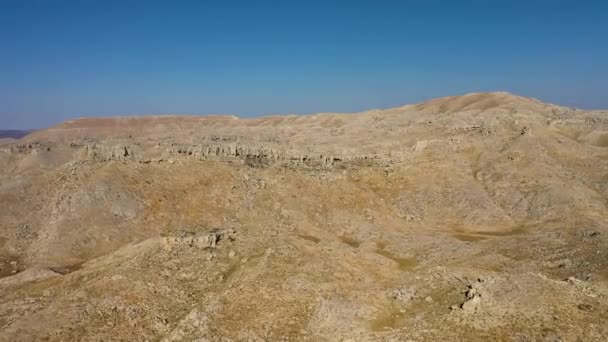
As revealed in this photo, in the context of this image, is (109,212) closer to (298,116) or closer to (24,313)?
(24,313)

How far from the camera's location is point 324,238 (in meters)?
36.6

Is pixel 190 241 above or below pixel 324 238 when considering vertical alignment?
above

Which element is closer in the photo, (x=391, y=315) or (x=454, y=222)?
(x=391, y=315)

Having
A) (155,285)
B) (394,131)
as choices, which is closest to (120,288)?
(155,285)

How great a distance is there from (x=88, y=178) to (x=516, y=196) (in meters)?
39.2

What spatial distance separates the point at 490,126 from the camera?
2383 inches

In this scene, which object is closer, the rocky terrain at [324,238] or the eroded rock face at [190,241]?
the rocky terrain at [324,238]

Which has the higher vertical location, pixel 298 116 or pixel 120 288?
pixel 298 116

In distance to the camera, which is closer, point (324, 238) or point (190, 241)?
point (190, 241)

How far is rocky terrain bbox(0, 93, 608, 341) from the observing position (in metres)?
22.6

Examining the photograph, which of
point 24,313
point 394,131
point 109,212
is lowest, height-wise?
point 24,313

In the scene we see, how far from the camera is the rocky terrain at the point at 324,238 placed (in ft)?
74.1

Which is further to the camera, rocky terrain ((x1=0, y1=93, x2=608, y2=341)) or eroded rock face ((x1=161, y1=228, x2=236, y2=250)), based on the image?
eroded rock face ((x1=161, y1=228, x2=236, y2=250))

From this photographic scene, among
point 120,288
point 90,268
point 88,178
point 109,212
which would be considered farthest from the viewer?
point 88,178
